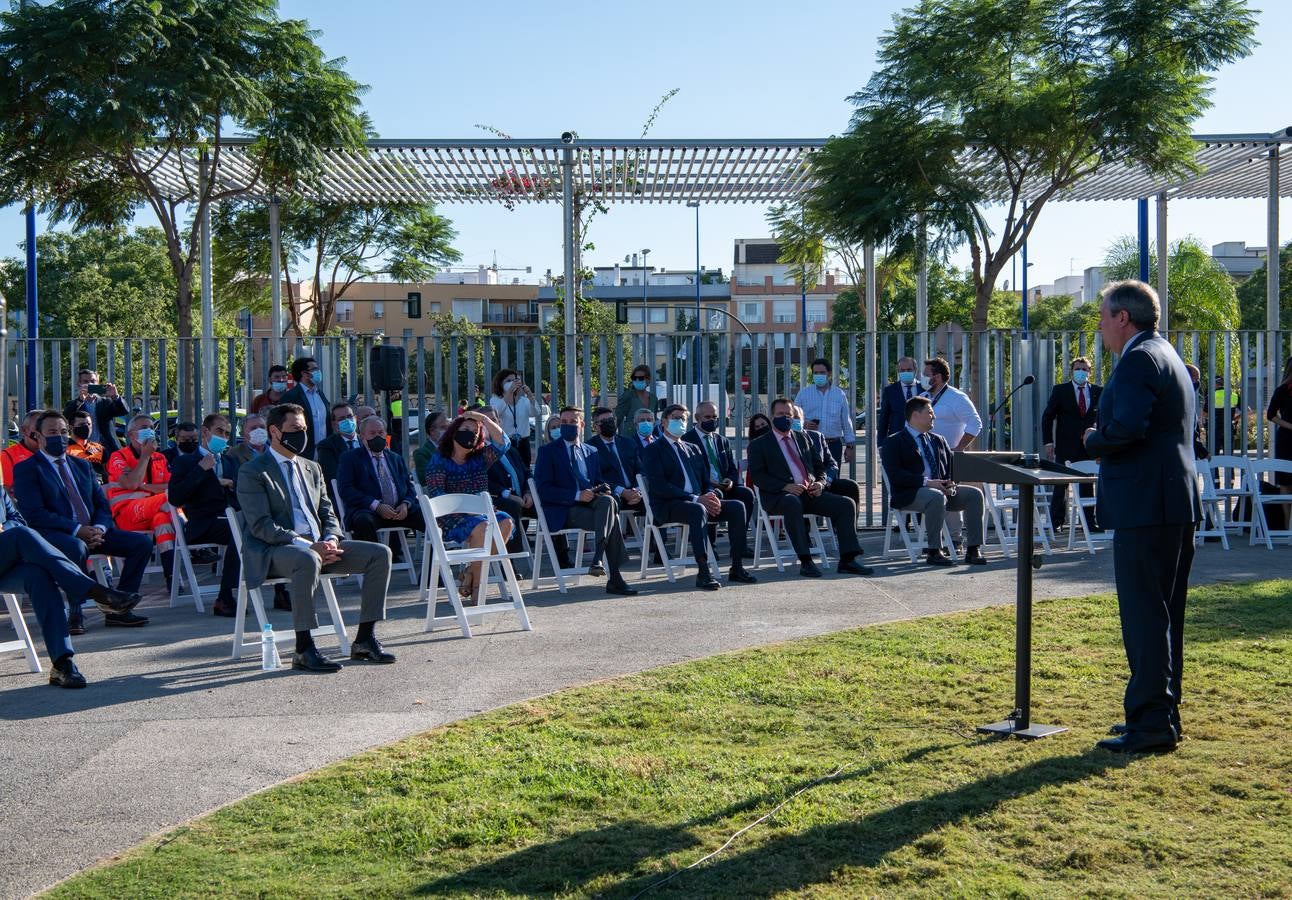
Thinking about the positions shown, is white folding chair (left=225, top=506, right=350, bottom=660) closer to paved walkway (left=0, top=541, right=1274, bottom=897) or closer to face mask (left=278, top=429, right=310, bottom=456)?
paved walkway (left=0, top=541, right=1274, bottom=897)

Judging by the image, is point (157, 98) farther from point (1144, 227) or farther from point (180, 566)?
point (1144, 227)

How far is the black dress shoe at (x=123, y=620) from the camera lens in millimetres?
10078

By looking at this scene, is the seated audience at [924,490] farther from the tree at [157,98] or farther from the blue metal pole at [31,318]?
the blue metal pole at [31,318]

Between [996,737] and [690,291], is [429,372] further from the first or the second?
[690,291]

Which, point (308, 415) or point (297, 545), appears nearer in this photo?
point (297, 545)

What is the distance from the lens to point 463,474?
11.1m

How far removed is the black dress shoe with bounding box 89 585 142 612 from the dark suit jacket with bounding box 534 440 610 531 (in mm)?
3804

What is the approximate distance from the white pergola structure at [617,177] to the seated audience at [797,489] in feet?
9.24


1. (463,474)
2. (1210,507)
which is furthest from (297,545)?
(1210,507)

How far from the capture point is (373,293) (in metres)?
94.9

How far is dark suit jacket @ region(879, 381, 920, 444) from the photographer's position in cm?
1437

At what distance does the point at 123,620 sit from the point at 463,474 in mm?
2736

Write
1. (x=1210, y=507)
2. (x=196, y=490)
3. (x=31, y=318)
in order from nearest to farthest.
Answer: (x=196, y=490) < (x=1210, y=507) < (x=31, y=318)

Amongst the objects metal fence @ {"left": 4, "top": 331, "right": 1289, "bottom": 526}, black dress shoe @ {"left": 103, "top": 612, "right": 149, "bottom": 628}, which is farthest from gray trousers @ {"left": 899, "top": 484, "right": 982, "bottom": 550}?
black dress shoe @ {"left": 103, "top": 612, "right": 149, "bottom": 628}
